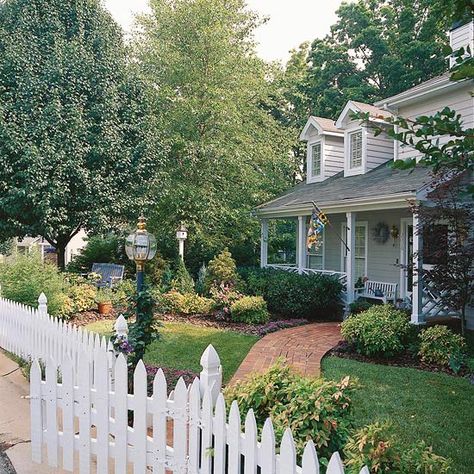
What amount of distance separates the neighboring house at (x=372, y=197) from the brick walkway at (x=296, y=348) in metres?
1.88

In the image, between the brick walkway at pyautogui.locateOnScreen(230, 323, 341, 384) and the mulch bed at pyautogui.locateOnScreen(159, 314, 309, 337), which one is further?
the mulch bed at pyautogui.locateOnScreen(159, 314, 309, 337)

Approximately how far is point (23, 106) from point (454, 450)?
42.2 ft

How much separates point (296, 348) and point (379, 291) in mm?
4217

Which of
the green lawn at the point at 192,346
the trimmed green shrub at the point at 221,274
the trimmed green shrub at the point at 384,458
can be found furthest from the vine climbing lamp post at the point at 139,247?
the trimmed green shrub at the point at 221,274

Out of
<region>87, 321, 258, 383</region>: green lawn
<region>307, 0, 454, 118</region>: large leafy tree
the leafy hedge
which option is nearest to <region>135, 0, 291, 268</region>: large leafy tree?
the leafy hedge

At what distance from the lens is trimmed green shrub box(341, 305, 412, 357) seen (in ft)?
24.3

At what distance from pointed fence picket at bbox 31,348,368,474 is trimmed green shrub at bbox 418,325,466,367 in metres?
5.22

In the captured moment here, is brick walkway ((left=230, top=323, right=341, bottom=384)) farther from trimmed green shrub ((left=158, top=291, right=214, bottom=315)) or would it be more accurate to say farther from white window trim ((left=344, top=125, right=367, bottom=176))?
white window trim ((left=344, top=125, right=367, bottom=176))

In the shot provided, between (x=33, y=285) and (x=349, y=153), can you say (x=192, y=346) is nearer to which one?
(x=33, y=285)

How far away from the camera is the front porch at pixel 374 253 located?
9312 mm

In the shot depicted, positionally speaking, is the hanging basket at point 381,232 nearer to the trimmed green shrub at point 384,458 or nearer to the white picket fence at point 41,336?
the white picket fence at point 41,336

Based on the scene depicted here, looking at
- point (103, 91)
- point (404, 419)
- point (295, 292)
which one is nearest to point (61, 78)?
point (103, 91)

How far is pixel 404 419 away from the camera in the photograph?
15.7ft

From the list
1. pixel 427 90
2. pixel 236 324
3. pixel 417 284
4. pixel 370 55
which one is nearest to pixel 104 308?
pixel 236 324
